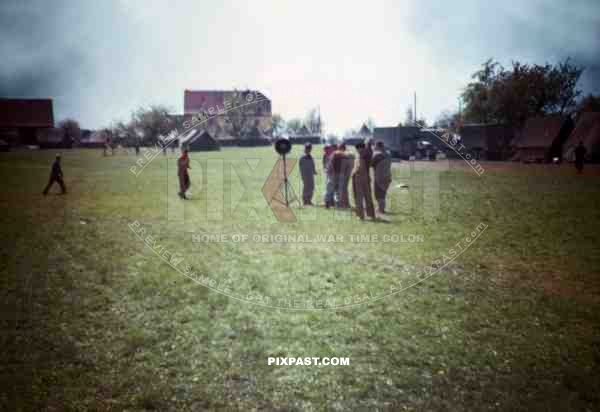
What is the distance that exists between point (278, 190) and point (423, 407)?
13820mm

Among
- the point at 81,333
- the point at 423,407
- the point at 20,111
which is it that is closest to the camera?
the point at 423,407

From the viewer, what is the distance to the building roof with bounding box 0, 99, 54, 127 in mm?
8734

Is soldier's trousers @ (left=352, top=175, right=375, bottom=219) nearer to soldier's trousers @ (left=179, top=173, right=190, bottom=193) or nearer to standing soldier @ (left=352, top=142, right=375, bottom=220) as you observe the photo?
standing soldier @ (left=352, top=142, right=375, bottom=220)

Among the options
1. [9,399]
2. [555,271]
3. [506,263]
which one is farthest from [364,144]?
[9,399]

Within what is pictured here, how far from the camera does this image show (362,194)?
1162cm

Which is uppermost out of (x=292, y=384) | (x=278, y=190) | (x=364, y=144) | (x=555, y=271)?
(x=364, y=144)

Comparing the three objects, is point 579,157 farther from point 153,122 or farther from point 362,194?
point 153,122

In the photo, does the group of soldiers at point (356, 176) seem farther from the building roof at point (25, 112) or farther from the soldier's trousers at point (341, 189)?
the building roof at point (25, 112)

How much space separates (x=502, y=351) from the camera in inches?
181

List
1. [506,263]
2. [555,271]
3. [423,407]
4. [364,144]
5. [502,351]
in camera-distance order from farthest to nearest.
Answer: [364,144] → [506,263] → [555,271] → [502,351] → [423,407]

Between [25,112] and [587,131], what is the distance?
103 ft

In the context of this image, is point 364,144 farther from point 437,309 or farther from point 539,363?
point 539,363

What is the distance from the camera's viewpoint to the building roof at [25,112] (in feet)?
28.7

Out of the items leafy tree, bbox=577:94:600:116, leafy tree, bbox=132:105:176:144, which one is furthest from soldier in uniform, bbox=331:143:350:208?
leafy tree, bbox=577:94:600:116
